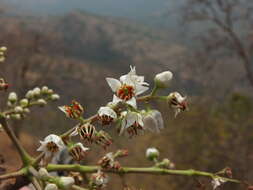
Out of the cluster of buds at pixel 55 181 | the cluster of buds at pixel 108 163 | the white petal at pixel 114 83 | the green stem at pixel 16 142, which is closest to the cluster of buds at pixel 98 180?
the cluster of buds at pixel 108 163

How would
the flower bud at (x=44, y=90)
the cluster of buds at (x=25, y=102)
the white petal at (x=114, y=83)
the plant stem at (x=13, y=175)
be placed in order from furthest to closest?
the flower bud at (x=44, y=90) < the cluster of buds at (x=25, y=102) < the plant stem at (x=13, y=175) < the white petal at (x=114, y=83)

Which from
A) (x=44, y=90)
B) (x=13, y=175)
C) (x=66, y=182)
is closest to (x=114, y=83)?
(x=66, y=182)

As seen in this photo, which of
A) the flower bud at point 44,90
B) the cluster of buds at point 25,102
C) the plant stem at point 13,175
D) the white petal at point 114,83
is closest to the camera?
the white petal at point 114,83

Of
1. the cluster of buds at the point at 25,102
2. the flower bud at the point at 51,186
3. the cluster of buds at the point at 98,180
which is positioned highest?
the cluster of buds at the point at 25,102

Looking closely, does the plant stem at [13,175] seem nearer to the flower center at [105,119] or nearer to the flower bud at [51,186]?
the flower bud at [51,186]

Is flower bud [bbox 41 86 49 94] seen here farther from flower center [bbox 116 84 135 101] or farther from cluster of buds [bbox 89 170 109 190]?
flower center [bbox 116 84 135 101]

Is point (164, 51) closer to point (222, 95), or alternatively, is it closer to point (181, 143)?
point (222, 95)

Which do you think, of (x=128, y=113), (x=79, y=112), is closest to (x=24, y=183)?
(x=79, y=112)
